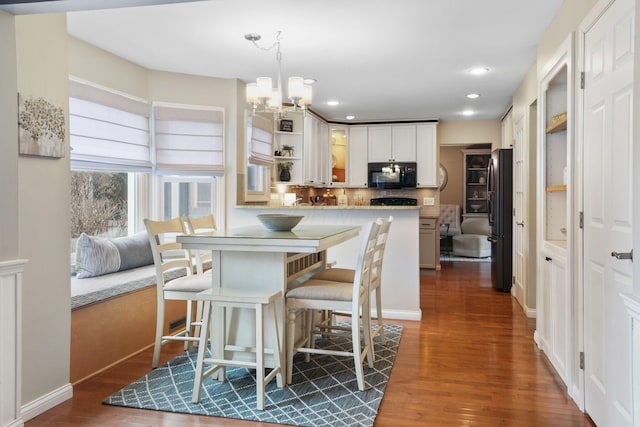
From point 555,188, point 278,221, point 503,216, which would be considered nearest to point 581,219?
point 555,188

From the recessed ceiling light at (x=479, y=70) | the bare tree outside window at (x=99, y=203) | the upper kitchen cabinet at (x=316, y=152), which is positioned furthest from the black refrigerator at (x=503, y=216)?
the bare tree outside window at (x=99, y=203)

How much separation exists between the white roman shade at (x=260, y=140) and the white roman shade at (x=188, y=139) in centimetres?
47

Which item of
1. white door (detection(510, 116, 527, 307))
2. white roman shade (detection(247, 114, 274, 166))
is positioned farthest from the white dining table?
white door (detection(510, 116, 527, 307))

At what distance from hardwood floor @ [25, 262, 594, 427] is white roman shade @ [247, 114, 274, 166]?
2.41 meters

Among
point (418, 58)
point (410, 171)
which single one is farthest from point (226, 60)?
point (410, 171)

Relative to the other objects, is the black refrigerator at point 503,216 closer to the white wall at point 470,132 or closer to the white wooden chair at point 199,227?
the white wall at point 470,132

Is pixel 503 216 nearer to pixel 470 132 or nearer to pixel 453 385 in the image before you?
pixel 470 132

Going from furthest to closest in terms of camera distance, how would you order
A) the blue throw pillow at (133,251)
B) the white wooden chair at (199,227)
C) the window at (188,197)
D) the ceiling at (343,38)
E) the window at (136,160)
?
the window at (188,197) → the blue throw pillow at (133,251) → the window at (136,160) → the white wooden chair at (199,227) → the ceiling at (343,38)

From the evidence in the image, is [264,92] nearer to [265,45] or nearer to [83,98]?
[265,45]

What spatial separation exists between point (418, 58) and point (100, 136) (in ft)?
9.08

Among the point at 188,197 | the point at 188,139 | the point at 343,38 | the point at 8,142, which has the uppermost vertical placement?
the point at 343,38

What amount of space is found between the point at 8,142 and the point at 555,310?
10.8ft

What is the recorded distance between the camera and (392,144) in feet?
25.4

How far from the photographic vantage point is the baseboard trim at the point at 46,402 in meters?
2.48
